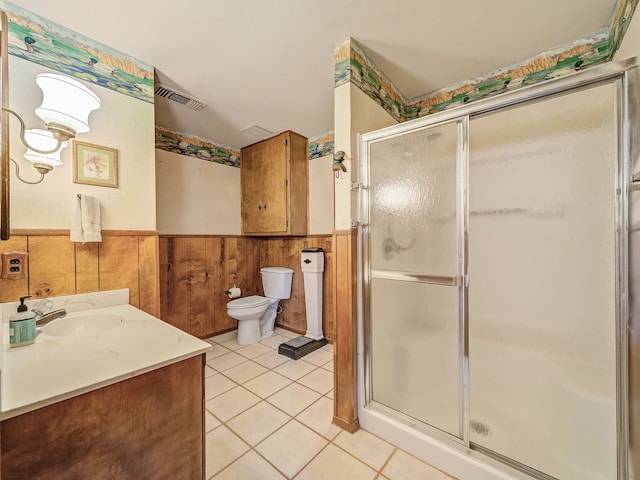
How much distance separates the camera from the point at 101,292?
1463mm

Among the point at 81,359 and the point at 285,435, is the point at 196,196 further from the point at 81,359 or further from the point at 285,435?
the point at 285,435

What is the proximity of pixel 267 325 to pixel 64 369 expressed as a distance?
92.6 inches

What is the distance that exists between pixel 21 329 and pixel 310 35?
192 centimetres

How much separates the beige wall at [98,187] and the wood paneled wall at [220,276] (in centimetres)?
107

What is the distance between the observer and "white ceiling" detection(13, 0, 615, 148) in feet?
4.21

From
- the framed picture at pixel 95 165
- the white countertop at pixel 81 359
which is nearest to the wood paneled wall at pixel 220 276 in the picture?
the framed picture at pixel 95 165

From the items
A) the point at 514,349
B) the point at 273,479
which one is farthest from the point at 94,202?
the point at 514,349

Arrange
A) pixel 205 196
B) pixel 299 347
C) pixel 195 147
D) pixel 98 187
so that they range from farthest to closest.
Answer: pixel 205 196
pixel 195 147
pixel 299 347
pixel 98 187

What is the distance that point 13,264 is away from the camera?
1.22m

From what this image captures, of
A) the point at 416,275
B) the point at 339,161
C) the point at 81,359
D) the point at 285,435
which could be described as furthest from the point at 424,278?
the point at 81,359

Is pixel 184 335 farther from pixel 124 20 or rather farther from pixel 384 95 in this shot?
pixel 384 95

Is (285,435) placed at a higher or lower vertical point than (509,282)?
lower

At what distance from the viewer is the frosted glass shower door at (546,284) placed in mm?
1000

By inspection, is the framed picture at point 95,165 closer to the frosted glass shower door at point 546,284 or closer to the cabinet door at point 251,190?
the cabinet door at point 251,190
